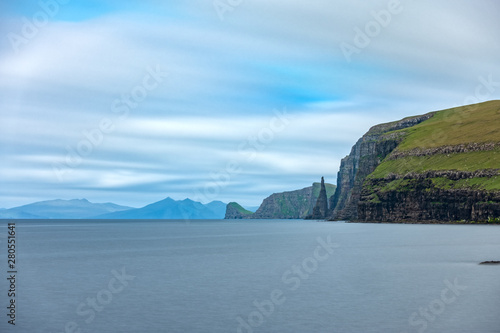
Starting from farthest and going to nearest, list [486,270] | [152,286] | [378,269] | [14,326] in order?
[378,269] → [486,270] → [152,286] → [14,326]

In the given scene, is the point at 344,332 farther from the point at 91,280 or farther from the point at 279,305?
the point at 91,280

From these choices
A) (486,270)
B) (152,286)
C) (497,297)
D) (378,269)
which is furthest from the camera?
(378,269)

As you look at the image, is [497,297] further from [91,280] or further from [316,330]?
[91,280]

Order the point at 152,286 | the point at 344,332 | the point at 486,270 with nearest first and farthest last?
the point at 344,332 → the point at 152,286 → the point at 486,270

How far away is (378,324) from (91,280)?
4108cm

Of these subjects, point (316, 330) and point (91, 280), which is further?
point (91, 280)

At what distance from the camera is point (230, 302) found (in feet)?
160

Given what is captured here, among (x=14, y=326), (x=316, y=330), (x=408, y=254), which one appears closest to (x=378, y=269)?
(x=408, y=254)

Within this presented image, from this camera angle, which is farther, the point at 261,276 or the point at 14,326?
the point at 261,276

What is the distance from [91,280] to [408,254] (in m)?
55.7

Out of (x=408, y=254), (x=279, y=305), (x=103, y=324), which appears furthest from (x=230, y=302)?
(x=408, y=254)

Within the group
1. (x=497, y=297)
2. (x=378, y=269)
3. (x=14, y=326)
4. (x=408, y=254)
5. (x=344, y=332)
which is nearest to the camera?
(x=344, y=332)

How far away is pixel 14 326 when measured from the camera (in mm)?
39469

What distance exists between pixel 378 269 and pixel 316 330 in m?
36.8
